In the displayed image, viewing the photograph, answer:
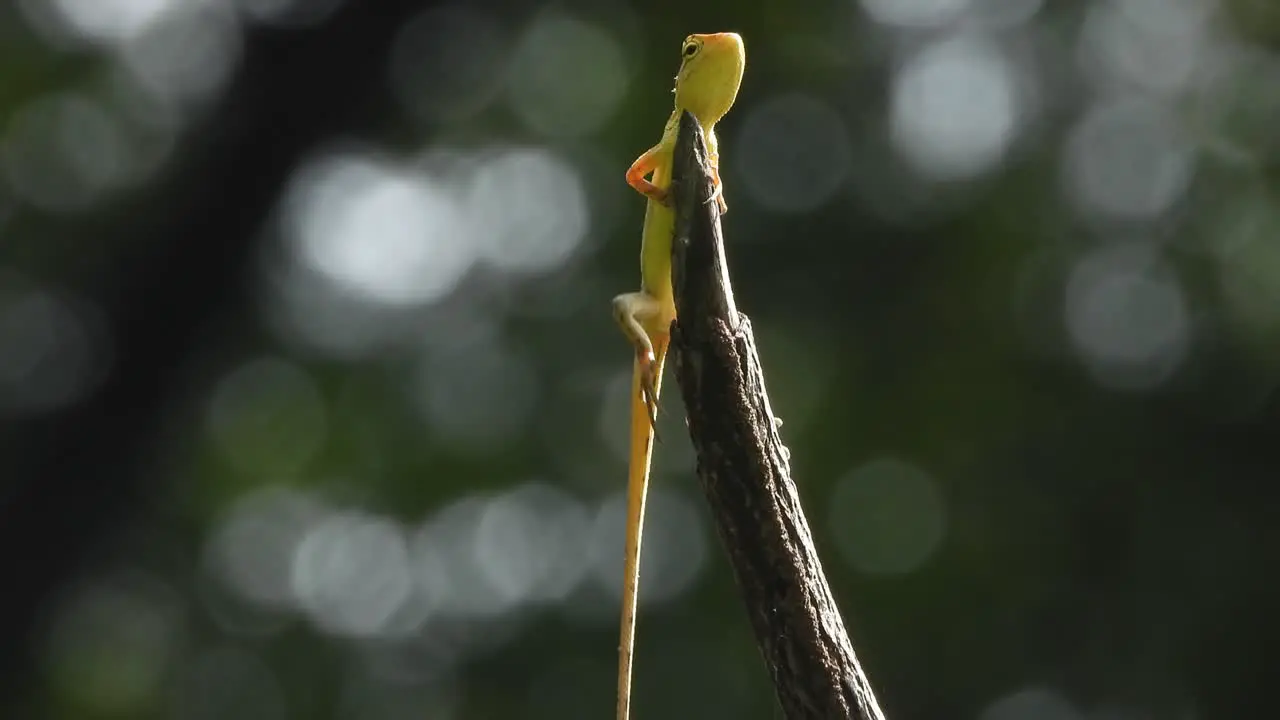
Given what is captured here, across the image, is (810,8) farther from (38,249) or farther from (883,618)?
(38,249)

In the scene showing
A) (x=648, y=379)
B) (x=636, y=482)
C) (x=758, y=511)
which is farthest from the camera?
(x=636, y=482)

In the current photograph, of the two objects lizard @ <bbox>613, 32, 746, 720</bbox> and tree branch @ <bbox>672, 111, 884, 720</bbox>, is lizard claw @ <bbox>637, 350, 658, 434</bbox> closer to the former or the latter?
lizard @ <bbox>613, 32, 746, 720</bbox>

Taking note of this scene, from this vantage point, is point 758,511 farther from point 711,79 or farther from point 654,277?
point 711,79

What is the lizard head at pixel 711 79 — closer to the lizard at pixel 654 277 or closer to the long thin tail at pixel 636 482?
the lizard at pixel 654 277

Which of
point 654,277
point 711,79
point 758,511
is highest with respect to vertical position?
point 711,79

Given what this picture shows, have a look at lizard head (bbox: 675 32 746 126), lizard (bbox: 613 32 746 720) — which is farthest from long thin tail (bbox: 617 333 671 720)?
lizard head (bbox: 675 32 746 126)

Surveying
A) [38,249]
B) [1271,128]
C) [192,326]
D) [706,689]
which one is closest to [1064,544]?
[706,689]

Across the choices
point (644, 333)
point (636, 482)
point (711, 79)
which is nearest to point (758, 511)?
point (644, 333)
